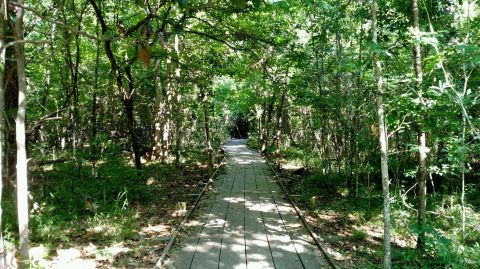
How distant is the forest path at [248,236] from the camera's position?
5059 mm

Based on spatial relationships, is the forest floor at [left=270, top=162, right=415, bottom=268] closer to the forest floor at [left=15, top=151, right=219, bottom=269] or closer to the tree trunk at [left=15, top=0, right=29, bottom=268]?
the forest floor at [left=15, top=151, right=219, bottom=269]

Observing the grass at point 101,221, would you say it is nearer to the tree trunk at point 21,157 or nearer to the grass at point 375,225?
the tree trunk at point 21,157

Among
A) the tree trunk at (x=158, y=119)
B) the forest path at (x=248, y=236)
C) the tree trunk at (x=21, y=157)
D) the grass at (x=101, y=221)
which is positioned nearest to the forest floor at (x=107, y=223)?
the grass at (x=101, y=221)

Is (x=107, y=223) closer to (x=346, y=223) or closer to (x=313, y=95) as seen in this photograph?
(x=346, y=223)

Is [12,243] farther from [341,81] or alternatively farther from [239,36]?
[341,81]

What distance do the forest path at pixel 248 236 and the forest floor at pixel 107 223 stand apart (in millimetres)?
522

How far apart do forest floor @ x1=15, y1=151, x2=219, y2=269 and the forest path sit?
0.52 meters

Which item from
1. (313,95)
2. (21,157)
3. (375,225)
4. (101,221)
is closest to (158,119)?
(313,95)

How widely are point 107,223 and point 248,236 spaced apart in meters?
2.54

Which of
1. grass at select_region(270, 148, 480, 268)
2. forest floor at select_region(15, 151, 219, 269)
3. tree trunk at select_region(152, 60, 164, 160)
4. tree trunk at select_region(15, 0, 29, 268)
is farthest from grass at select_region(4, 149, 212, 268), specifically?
tree trunk at select_region(152, 60, 164, 160)

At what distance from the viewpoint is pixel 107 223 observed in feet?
21.5

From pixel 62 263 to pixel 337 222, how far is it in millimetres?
4923

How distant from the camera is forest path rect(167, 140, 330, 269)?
5059mm

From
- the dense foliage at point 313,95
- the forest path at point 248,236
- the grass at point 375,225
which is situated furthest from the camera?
the forest path at point 248,236
